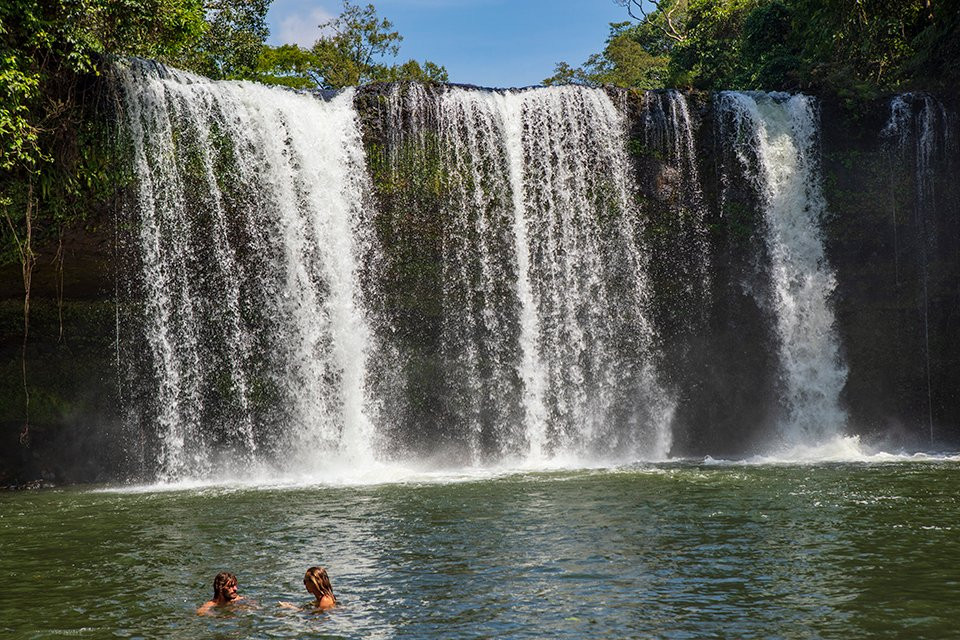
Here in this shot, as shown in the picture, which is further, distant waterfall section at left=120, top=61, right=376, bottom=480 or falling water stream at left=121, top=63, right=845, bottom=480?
falling water stream at left=121, top=63, right=845, bottom=480

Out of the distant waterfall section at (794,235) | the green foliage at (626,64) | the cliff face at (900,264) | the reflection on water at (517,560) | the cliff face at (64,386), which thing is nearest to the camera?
the reflection on water at (517,560)

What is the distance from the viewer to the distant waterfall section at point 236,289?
19797 millimetres

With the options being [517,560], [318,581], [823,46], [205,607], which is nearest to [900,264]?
[823,46]

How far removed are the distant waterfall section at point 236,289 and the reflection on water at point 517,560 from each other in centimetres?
465

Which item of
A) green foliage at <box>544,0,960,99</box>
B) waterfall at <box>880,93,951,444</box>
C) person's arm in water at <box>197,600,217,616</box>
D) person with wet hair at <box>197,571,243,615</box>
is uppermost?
green foliage at <box>544,0,960,99</box>

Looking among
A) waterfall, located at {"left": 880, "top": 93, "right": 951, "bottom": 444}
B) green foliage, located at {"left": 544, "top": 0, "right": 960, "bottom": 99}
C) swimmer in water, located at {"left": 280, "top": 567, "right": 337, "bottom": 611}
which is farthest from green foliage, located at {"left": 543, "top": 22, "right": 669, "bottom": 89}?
swimmer in water, located at {"left": 280, "top": 567, "right": 337, "bottom": 611}

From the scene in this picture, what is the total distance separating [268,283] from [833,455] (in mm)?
12000

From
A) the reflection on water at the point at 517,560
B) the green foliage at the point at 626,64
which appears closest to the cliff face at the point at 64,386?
the reflection on water at the point at 517,560

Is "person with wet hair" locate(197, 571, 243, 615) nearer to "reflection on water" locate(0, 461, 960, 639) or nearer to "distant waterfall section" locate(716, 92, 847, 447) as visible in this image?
"reflection on water" locate(0, 461, 960, 639)

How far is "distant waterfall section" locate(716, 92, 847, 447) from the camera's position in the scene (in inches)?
902

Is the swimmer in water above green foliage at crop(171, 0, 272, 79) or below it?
below

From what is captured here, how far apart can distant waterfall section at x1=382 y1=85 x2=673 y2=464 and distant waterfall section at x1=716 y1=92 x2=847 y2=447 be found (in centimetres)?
283

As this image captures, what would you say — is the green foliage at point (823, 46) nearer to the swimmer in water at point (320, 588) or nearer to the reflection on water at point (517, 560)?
the reflection on water at point (517, 560)

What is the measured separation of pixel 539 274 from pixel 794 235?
6.22 meters
